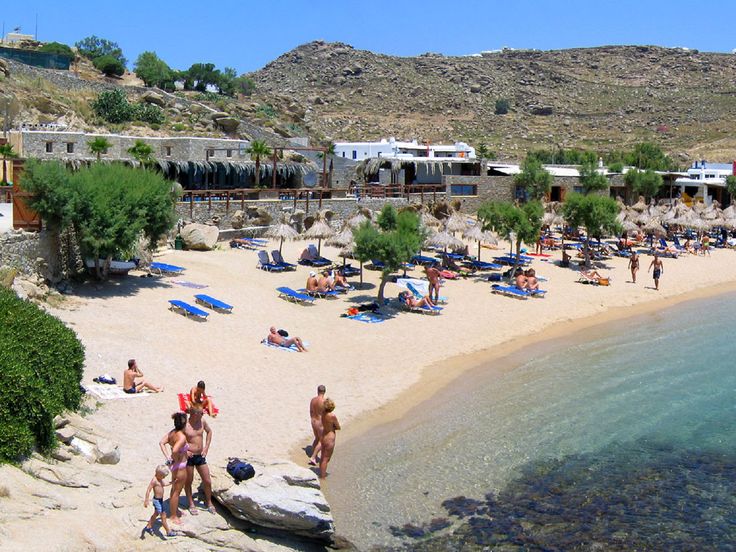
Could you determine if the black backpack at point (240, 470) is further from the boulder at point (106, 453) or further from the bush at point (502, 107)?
the bush at point (502, 107)

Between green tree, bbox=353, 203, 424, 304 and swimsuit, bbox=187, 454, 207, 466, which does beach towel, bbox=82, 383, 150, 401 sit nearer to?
swimsuit, bbox=187, 454, 207, 466

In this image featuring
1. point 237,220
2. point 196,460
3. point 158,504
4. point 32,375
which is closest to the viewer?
→ point 158,504

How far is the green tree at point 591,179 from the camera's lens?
44.3 meters

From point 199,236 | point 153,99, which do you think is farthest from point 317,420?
point 153,99

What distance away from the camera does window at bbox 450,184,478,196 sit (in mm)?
40803

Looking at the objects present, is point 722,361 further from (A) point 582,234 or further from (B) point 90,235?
(A) point 582,234

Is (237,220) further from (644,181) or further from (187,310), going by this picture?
(644,181)

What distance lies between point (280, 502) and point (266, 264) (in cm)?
1601

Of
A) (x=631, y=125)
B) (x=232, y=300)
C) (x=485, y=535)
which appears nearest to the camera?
(x=485, y=535)

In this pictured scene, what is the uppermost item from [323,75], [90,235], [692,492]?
[323,75]

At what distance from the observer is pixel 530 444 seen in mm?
13023

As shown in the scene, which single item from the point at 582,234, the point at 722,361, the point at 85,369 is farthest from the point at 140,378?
the point at 582,234

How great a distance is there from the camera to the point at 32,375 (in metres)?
9.55

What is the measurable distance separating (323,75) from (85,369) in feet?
326
